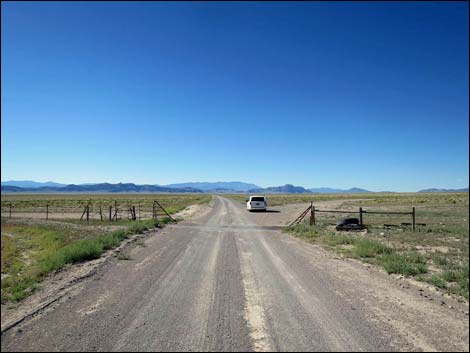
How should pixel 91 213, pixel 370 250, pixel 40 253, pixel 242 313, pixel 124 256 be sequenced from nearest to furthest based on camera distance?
pixel 242 313, pixel 124 256, pixel 370 250, pixel 40 253, pixel 91 213

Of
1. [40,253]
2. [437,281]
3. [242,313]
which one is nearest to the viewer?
[242,313]

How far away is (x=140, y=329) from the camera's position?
532 cm

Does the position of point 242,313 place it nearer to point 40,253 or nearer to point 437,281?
point 437,281

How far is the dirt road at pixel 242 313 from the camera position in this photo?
15.9 feet

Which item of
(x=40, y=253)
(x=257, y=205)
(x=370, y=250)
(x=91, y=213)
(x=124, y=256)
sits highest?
(x=257, y=205)

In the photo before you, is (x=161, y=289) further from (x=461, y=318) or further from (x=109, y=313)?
(x=461, y=318)

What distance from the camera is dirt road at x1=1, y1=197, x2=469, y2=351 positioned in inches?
191

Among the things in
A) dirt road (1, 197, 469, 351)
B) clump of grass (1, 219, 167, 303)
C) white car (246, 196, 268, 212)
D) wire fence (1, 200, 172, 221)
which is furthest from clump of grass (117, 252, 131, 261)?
white car (246, 196, 268, 212)

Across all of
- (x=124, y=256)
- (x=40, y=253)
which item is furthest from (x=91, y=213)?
(x=124, y=256)

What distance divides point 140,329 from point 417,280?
717 cm

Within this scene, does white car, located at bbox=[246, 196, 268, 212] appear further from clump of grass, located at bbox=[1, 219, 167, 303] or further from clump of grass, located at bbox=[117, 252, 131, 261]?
clump of grass, located at bbox=[117, 252, 131, 261]

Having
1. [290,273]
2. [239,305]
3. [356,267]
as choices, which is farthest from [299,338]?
[356,267]

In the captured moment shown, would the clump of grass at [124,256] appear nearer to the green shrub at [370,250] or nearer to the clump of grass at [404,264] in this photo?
the green shrub at [370,250]

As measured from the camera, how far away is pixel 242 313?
20.1 ft
